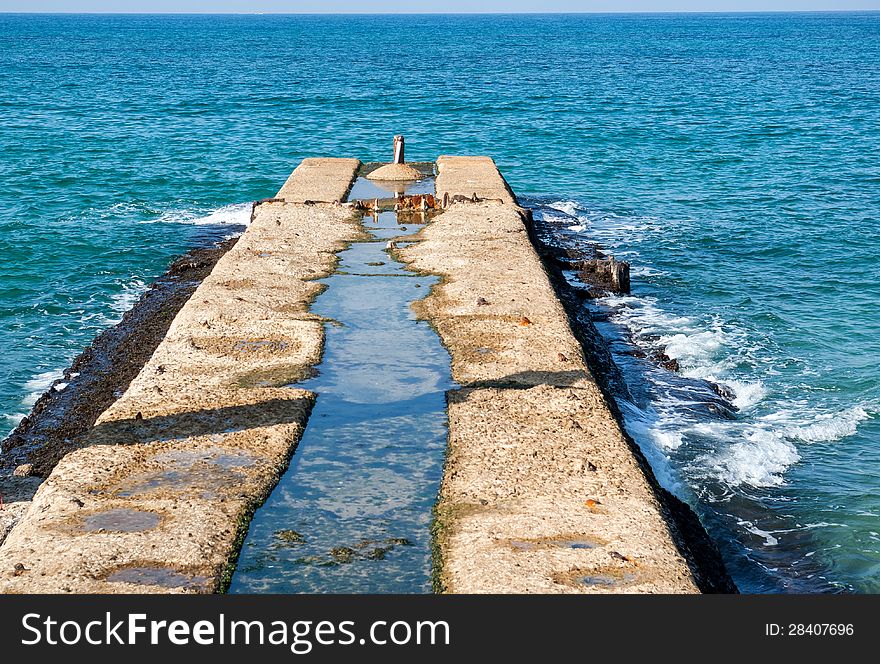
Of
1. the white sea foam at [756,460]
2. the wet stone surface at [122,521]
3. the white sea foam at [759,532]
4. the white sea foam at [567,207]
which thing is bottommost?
the white sea foam at [759,532]

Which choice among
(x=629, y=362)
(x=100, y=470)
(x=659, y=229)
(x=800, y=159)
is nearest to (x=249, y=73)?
(x=800, y=159)

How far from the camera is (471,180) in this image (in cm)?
2917

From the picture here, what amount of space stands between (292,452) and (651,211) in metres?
23.7

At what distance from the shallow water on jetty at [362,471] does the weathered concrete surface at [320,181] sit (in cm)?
868

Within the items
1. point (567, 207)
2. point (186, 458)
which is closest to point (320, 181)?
point (567, 207)

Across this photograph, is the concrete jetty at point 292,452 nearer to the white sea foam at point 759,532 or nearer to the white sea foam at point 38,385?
the white sea foam at point 759,532

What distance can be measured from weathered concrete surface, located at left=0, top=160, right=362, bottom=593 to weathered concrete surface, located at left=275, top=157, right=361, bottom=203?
7440 mm

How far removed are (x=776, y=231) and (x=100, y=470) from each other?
2428 centimetres

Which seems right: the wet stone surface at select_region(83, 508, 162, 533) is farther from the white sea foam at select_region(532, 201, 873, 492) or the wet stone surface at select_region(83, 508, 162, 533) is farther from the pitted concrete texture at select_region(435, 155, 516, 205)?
the pitted concrete texture at select_region(435, 155, 516, 205)

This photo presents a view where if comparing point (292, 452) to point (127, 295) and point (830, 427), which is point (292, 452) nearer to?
point (830, 427)

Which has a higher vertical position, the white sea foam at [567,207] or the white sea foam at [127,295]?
the white sea foam at [567,207]

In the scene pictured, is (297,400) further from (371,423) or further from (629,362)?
(629,362)

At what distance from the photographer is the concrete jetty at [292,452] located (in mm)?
10359

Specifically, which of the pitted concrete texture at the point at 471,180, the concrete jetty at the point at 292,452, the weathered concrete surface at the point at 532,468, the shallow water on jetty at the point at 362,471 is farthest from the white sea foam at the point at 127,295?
the weathered concrete surface at the point at 532,468
